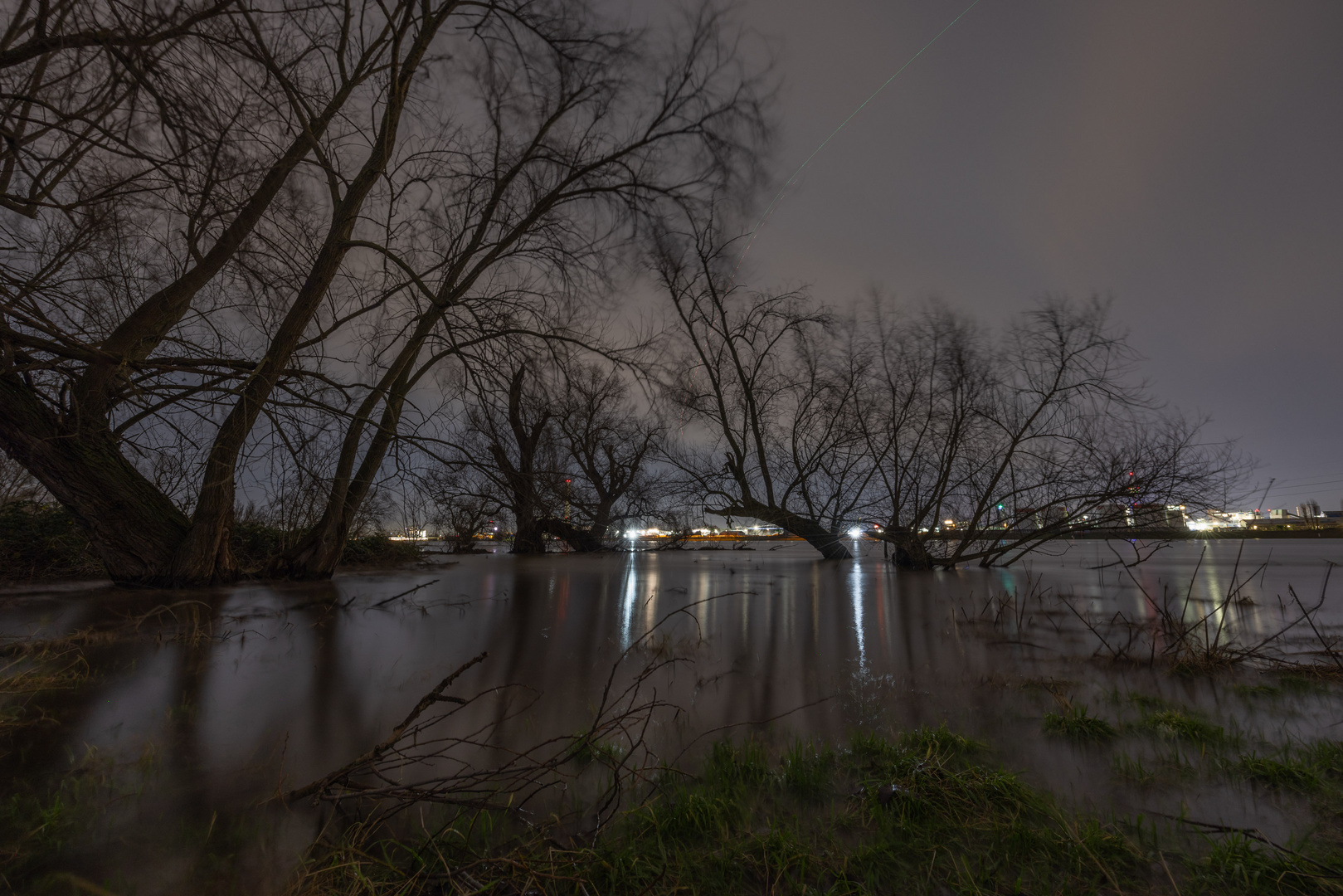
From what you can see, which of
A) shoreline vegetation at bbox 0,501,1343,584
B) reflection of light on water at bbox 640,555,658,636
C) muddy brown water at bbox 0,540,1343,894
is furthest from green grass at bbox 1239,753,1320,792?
shoreline vegetation at bbox 0,501,1343,584

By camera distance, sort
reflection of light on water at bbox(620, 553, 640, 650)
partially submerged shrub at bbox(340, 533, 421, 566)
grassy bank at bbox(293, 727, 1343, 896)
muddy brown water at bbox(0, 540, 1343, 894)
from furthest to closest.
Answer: partially submerged shrub at bbox(340, 533, 421, 566), reflection of light on water at bbox(620, 553, 640, 650), muddy brown water at bbox(0, 540, 1343, 894), grassy bank at bbox(293, 727, 1343, 896)

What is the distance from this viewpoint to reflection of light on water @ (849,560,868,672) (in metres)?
4.07

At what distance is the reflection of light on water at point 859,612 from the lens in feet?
13.4

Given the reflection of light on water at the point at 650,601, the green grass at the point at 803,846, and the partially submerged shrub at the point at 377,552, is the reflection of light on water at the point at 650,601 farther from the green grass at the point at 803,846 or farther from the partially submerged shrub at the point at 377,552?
the partially submerged shrub at the point at 377,552

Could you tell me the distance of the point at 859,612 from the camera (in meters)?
6.12

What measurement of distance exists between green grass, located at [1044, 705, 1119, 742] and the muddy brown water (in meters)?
0.07

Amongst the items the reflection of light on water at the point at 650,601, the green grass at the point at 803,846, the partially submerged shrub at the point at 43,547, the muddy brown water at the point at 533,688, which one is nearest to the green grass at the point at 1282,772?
the muddy brown water at the point at 533,688

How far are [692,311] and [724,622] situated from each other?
7.80 meters

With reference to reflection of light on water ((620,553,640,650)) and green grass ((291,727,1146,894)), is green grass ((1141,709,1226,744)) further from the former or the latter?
reflection of light on water ((620,553,640,650))

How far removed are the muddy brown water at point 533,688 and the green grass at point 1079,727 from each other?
7 cm

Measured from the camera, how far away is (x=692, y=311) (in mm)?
11828

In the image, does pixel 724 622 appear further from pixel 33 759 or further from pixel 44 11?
pixel 44 11

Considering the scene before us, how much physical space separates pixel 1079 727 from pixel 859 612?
145 inches

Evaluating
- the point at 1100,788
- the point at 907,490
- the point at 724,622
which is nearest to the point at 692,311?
the point at 907,490
